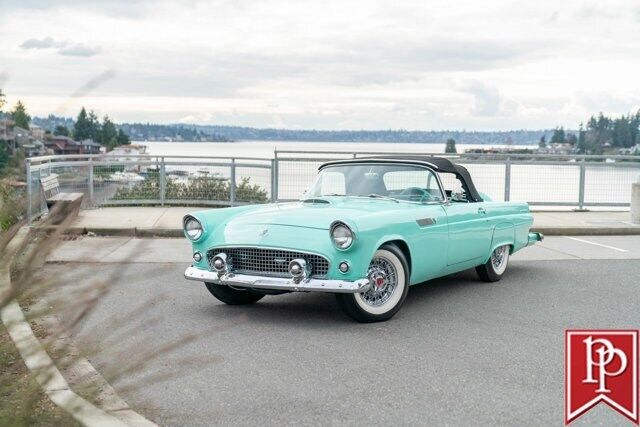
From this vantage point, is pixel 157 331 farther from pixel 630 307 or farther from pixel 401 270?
pixel 630 307

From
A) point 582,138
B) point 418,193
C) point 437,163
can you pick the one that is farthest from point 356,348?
point 582,138

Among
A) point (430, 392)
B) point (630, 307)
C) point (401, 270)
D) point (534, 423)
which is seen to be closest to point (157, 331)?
point (401, 270)

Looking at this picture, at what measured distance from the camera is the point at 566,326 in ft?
22.4

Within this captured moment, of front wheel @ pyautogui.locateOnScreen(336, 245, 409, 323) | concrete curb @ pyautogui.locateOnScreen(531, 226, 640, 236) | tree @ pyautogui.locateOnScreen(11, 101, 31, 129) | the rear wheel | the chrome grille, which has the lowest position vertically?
concrete curb @ pyautogui.locateOnScreen(531, 226, 640, 236)

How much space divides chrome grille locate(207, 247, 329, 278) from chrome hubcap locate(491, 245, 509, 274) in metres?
3.08

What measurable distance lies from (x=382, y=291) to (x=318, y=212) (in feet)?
2.92

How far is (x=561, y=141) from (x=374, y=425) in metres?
22.5

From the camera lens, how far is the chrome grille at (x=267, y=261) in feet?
21.8

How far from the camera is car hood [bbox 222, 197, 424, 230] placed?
6.89 m

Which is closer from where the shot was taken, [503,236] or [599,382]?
[599,382]

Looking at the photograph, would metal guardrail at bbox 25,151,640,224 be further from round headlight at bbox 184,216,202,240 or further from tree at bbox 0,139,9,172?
tree at bbox 0,139,9,172

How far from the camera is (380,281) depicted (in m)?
6.91

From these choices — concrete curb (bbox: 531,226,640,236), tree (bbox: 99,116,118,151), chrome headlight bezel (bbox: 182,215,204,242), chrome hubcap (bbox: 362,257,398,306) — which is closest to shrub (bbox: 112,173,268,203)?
concrete curb (bbox: 531,226,640,236)

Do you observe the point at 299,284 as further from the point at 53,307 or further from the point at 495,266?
the point at 53,307
